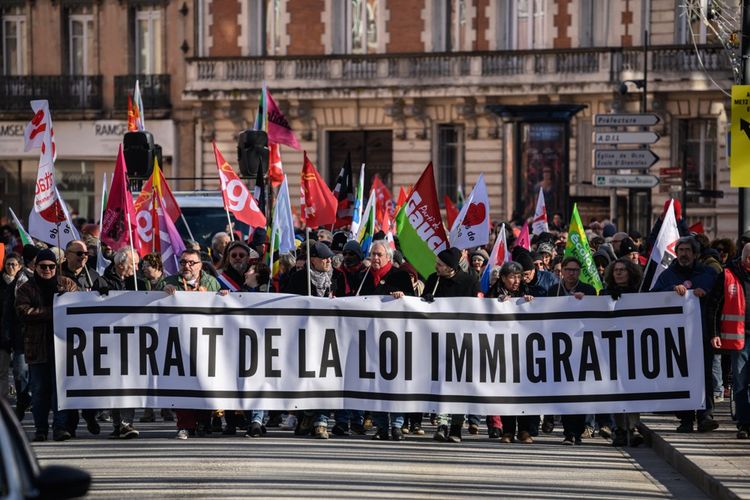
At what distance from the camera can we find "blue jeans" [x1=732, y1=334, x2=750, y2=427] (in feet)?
46.8

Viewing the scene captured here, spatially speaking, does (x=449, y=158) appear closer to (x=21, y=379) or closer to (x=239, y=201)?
(x=239, y=201)

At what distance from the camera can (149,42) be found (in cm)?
4653

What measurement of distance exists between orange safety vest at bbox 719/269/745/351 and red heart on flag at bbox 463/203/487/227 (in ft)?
15.2

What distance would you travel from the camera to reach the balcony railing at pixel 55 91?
46.4 metres

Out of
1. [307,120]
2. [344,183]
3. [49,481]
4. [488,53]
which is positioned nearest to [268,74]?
[307,120]

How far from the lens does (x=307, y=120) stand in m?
43.9

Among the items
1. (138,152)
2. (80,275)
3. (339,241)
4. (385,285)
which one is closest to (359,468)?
(385,285)

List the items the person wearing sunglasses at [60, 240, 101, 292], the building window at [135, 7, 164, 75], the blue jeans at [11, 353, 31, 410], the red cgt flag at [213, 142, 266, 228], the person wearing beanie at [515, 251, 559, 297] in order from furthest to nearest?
the building window at [135, 7, 164, 75]
the red cgt flag at [213, 142, 266, 228]
the blue jeans at [11, 353, 31, 410]
the person wearing beanie at [515, 251, 559, 297]
the person wearing sunglasses at [60, 240, 101, 292]

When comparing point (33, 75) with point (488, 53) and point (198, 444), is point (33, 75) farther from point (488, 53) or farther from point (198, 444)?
point (198, 444)

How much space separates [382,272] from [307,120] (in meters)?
29.0

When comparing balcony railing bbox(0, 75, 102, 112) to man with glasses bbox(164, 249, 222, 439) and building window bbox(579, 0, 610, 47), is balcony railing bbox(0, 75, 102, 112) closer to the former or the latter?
building window bbox(579, 0, 610, 47)

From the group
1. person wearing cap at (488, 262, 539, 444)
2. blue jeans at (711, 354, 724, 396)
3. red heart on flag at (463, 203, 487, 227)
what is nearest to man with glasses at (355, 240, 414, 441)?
person wearing cap at (488, 262, 539, 444)

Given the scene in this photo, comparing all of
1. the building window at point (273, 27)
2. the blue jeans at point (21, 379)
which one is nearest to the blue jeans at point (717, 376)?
the blue jeans at point (21, 379)

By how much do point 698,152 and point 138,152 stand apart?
20998 mm
